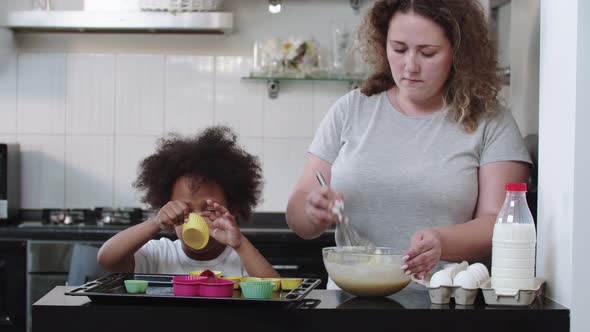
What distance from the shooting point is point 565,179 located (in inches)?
60.3

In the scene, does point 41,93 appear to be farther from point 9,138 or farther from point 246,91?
point 246,91

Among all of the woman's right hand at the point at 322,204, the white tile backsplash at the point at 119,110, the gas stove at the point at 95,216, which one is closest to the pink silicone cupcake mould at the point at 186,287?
the woman's right hand at the point at 322,204

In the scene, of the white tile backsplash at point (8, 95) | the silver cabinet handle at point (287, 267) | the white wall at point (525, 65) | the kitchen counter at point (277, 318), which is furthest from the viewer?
the white tile backsplash at point (8, 95)

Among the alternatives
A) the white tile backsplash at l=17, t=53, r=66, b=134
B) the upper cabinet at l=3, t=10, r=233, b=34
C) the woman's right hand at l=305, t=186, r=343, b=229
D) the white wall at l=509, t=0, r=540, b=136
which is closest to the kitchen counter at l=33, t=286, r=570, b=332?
the woman's right hand at l=305, t=186, r=343, b=229

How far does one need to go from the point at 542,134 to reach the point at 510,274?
31 cm

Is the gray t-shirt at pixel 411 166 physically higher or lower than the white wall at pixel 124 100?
lower

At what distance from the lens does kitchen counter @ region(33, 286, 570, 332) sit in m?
1.42

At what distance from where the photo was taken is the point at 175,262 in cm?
224

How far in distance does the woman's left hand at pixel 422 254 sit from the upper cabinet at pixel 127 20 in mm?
2396

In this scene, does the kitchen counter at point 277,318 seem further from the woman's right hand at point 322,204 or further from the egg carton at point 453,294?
the woman's right hand at point 322,204

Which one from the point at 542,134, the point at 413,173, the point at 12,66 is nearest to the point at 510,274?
the point at 542,134

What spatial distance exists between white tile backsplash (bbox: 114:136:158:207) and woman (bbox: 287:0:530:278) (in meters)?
2.18

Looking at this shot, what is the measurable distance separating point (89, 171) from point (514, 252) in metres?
2.90

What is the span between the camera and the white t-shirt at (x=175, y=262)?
7.30 ft
